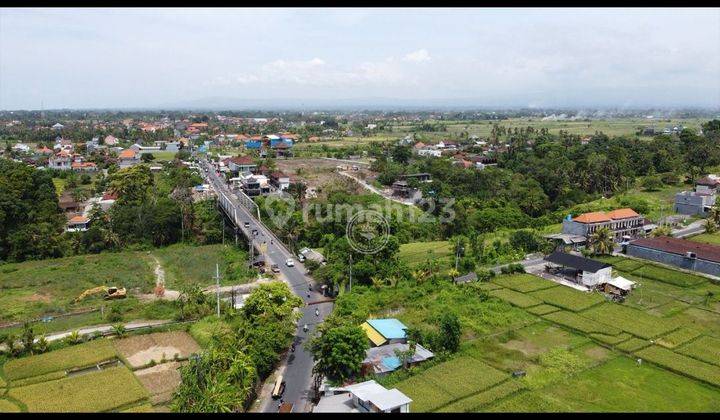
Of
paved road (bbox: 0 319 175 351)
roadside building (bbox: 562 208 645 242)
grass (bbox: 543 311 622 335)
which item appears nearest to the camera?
paved road (bbox: 0 319 175 351)

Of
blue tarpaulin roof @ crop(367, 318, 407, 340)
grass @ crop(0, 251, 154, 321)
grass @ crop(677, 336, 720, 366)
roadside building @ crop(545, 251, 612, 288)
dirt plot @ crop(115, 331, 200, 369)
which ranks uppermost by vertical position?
roadside building @ crop(545, 251, 612, 288)

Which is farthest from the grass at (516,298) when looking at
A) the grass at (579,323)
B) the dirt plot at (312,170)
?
the dirt plot at (312,170)

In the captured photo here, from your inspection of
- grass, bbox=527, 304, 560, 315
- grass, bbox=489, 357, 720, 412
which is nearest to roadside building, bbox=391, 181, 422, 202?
grass, bbox=527, 304, 560, 315

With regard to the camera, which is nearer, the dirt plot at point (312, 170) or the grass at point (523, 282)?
the grass at point (523, 282)

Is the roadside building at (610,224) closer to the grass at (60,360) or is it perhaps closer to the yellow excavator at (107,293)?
the yellow excavator at (107,293)

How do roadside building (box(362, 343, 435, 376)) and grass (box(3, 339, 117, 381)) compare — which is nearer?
roadside building (box(362, 343, 435, 376))

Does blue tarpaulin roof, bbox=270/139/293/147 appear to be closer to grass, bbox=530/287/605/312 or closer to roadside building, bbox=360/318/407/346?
grass, bbox=530/287/605/312

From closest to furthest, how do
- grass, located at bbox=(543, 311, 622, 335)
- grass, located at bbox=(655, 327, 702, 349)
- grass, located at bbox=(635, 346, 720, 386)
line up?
grass, located at bbox=(635, 346, 720, 386) < grass, located at bbox=(655, 327, 702, 349) < grass, located at bbox=(543, 311, 622, 335)
